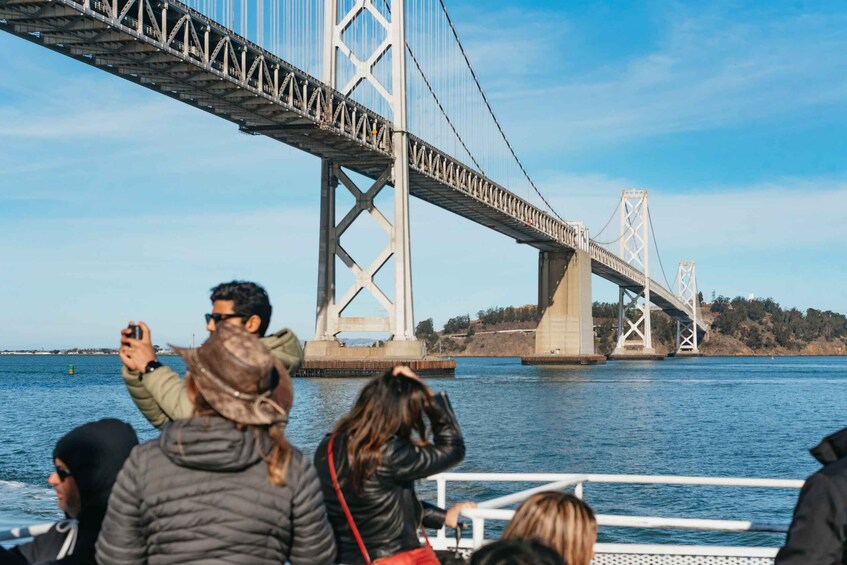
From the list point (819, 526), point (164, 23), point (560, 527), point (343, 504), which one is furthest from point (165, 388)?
point (164, 23)

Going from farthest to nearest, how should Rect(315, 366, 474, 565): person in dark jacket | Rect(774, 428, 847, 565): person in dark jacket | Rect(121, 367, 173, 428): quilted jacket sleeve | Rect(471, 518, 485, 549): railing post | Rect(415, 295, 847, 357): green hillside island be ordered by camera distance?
Rect(415, 295, 847, 357): green hillside island, Rect(471, 518, 485, 549): railing post, Rect(121, 367, 173, 428): quilted jacket sleeve, Rect(315, 366, 474, 565): person in dark jacket, Rect(774, 428, 847, 565): person in dark jacket

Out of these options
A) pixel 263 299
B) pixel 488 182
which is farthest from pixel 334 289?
pixel 263 299

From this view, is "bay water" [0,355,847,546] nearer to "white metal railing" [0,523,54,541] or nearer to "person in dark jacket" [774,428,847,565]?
"white metal railing" [0,523,54,541]

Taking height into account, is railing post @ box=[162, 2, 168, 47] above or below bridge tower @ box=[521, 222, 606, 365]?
above

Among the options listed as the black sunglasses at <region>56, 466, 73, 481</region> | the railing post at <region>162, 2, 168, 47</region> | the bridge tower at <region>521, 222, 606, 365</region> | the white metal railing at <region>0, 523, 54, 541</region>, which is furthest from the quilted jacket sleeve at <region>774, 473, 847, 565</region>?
the bridge tower at <region>521, 222, 606, 365</region>

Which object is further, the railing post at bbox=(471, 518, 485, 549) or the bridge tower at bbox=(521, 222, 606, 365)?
the bridge tower at bbox=(521, 222, 606, 365)

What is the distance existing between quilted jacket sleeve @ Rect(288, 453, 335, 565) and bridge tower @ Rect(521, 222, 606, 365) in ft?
188

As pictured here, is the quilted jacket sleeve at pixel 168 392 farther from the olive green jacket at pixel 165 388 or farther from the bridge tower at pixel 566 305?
the bridge tower at pixel 566 305

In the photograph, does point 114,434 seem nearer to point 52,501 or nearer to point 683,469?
point 52,501

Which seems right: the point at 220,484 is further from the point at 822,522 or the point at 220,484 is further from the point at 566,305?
the point at 566,305

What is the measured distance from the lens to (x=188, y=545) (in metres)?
1.92

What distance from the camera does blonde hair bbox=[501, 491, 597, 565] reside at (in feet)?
6.13

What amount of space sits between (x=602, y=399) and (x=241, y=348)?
2864 centimetres

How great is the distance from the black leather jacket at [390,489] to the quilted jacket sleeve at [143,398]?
0.41 m
